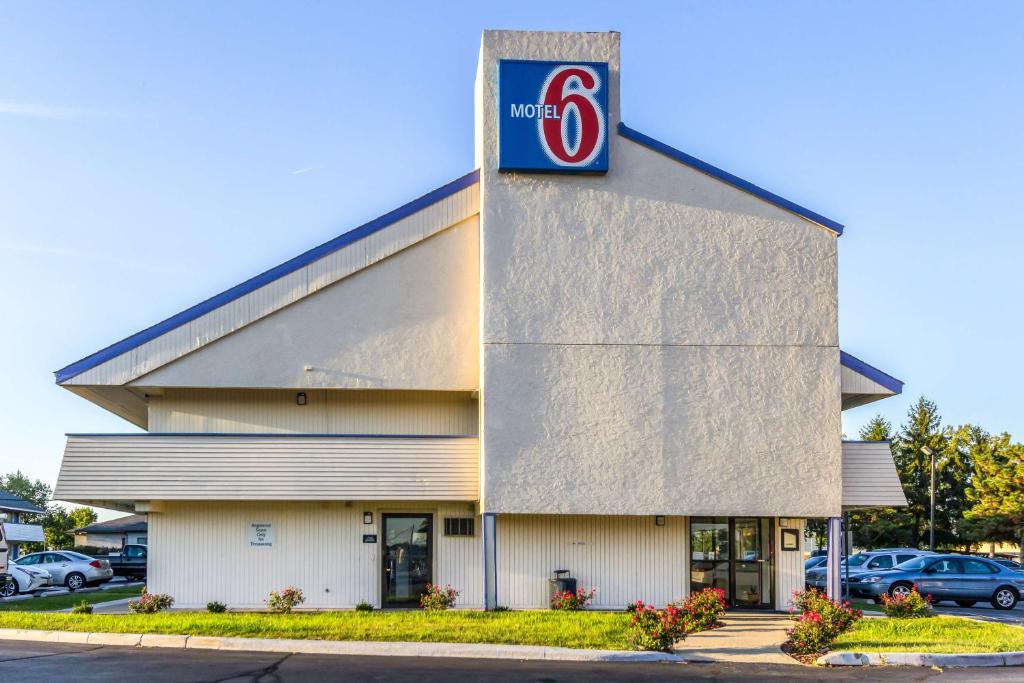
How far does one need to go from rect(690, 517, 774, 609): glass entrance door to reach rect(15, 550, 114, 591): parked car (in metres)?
22.1

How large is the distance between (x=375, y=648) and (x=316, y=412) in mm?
8285

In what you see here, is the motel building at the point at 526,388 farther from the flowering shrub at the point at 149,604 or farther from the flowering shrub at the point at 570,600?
the flowering shrub at the point at 149,604

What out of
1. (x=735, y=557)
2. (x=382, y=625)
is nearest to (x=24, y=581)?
(x=382, y=625)

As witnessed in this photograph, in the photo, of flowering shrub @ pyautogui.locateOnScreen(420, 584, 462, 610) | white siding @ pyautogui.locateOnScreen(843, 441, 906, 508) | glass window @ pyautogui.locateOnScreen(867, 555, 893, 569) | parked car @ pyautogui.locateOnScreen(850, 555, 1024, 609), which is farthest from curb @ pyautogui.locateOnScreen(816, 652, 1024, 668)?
glass window @ pyautogui.locateOnScreen(867, 555, 893, 569)

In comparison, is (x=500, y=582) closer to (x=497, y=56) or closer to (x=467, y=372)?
(x=467, y=372)

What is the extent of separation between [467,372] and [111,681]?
453 inches

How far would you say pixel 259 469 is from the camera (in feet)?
76.0

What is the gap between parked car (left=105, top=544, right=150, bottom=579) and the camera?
43219 mm

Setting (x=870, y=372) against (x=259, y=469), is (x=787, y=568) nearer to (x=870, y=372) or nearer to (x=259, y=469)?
(x=870, y=372)

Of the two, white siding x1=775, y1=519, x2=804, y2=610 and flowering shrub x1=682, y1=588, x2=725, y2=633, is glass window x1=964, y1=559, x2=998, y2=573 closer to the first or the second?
white siding x1=775, y1=519, x2=804, y2=610

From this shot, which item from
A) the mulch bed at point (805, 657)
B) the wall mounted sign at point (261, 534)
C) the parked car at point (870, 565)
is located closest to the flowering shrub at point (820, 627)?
the mulch bed at point (805, 657)

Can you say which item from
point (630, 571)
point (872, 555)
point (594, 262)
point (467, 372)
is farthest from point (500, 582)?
Answer: point (872, 555)

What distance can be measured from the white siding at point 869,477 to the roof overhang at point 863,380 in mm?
1151

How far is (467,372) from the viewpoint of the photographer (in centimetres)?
2383
